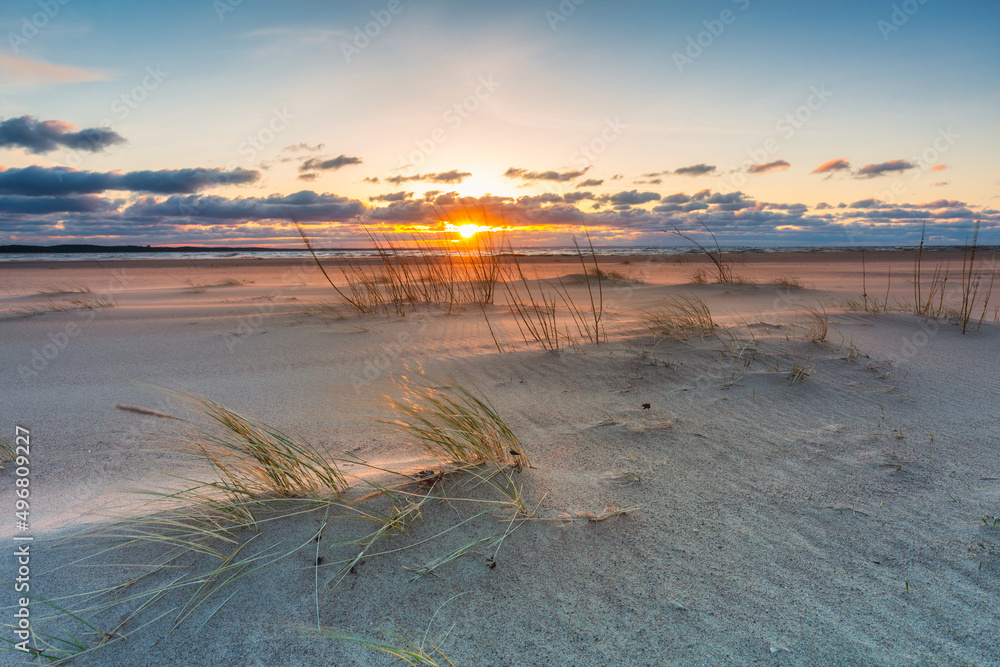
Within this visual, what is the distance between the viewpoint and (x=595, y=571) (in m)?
1.18

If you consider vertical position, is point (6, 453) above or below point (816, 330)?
above

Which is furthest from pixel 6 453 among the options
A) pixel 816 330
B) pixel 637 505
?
pixel 816 330

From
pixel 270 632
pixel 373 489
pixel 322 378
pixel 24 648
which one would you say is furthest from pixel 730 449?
pixel 322 378

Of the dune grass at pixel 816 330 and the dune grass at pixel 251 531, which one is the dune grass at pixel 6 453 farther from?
the dune grass at pixel 816 330

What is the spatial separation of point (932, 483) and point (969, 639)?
766mm

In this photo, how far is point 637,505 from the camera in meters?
1.46

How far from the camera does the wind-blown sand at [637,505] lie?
1.02m

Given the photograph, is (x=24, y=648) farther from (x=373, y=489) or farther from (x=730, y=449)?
(x=730, y=449)

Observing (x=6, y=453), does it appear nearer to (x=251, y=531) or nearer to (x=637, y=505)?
(x=251, y=531)

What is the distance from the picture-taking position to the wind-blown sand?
1.02 metres

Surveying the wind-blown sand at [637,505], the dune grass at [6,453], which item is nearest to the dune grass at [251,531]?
the wind-blown sand at [637,505]

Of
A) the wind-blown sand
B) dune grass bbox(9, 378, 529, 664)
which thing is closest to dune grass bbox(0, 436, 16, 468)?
the wind-blown sand

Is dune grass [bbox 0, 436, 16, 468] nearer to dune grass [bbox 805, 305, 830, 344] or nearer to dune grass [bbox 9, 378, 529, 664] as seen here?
dune grass [bbox 9, 378, 529, 664]

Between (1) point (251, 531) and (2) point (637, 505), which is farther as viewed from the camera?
Answer: (2) point (637, 505)
